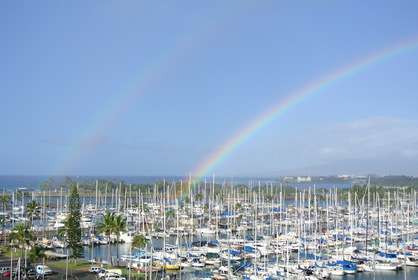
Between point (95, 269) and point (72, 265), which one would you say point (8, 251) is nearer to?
point (72, 265)

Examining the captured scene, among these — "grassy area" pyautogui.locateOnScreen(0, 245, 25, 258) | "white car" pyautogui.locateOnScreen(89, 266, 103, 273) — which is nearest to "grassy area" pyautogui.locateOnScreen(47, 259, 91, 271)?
"white car" pyautogui.locateOnScreen(89, 266, 103, 273)

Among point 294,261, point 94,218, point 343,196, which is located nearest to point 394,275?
point 294,261

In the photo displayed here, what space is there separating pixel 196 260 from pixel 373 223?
164ft

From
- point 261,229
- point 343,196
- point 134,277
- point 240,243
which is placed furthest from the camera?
point 343,196

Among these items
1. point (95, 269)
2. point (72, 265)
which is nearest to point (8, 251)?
point (72, 265)

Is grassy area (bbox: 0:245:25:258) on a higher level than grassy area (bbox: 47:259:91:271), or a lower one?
higher

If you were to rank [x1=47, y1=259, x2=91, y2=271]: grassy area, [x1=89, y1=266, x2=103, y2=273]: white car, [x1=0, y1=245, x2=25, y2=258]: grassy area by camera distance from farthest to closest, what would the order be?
1. [x1=0, y1=245, x2=25, y2=258]: grassy area
2. [x1=47, y1=259, x2=91, y2=271]: grassy area
3. [x1=89, y1=266, x2=103, y2=273]: white car

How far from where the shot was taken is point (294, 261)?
56031 mm

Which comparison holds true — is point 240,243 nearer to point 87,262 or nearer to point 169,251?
point 169,251

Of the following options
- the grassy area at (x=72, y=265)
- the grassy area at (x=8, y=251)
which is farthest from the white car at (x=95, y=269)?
the grassy area at (x=8, y=251)

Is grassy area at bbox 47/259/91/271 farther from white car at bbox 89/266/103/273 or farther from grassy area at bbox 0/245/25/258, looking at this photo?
grassy area at bbox 0/245/25/258

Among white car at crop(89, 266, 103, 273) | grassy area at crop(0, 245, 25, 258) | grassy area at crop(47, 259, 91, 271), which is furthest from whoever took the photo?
grassy area at crop(0, 245, 25, 258)

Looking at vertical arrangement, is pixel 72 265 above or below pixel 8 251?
below

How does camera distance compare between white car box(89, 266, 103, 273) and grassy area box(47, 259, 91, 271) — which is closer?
white car box(89, 266, 103, 273)
